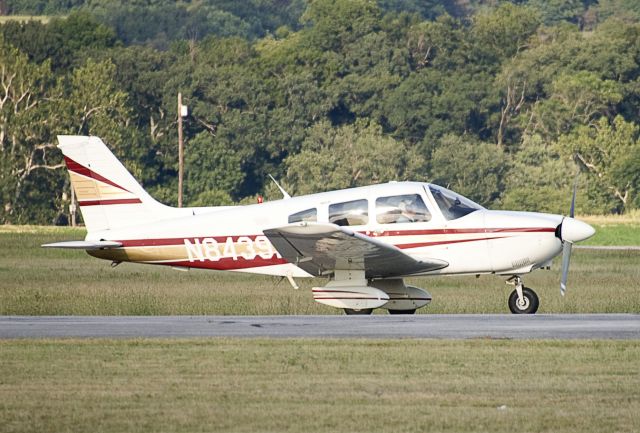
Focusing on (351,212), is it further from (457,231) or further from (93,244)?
(93,244)

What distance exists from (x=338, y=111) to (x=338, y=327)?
5738 cm

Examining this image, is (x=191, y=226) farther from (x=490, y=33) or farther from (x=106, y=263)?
(x=490, y=33)

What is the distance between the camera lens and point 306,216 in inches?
752

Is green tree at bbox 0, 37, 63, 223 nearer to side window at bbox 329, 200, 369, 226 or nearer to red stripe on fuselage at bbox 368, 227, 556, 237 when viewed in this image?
side window at bbox 329, 200, 369, 226

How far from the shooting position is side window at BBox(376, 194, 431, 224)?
19125 mm

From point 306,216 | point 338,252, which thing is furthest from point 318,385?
point 306,216

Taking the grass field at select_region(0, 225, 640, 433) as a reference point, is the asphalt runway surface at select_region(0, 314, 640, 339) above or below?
above

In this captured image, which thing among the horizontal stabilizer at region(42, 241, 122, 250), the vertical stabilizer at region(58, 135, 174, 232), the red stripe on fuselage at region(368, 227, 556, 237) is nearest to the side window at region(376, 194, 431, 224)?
the red stripe on fuselage at region(368, 227, 556, 237)

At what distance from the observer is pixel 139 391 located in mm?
12148

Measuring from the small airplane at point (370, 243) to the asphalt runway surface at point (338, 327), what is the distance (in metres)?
0.93

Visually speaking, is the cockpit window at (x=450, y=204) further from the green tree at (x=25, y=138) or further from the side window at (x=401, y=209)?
the green tree at (x=25, y=138)

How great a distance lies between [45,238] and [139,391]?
35.6 meters

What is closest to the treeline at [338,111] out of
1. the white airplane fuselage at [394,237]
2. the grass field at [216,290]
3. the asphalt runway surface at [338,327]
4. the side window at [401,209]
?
the grass field at [216,290]

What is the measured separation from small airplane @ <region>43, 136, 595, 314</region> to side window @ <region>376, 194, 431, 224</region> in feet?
0.04
